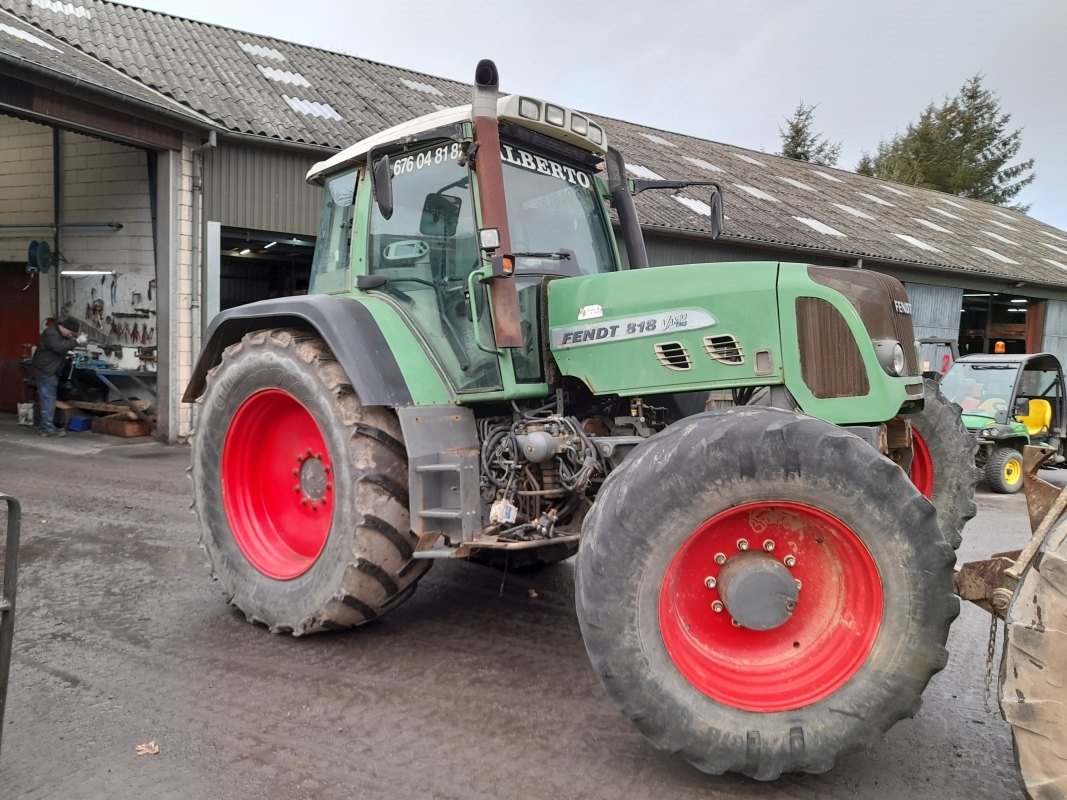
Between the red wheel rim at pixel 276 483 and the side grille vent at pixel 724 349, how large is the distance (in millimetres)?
1918

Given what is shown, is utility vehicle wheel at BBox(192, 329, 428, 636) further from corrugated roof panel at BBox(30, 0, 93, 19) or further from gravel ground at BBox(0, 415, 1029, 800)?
corrugated roof panel at BBox(30, 0, 93, 19)

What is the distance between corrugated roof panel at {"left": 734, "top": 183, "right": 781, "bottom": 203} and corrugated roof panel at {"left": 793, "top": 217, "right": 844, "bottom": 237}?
3.13ft

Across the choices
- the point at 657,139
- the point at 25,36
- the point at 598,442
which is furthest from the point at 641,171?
the point at 598,442

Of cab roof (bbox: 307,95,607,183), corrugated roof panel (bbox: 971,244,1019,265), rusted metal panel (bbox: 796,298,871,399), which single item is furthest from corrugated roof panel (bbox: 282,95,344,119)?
corrugated roof panel (bbox: 971,244,1019,265)

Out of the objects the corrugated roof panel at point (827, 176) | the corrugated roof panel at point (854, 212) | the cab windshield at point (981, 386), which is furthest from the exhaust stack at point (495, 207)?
the corrugated roof panel at point (827, 176)

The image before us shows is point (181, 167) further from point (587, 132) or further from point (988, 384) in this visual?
point (988, 384)

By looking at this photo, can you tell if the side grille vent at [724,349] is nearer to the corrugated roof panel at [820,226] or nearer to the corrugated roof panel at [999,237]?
the corrugated roof panel at [820,226]

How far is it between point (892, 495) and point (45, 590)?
440 cm

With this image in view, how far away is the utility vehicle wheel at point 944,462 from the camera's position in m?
4.38

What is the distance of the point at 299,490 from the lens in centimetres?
431

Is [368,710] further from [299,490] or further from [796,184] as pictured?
[796,184]

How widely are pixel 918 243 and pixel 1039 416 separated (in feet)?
30.0

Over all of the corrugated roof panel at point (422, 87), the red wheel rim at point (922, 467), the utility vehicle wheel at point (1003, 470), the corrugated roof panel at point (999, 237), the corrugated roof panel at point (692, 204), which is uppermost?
the corrugated roof panel at point (422, 87)

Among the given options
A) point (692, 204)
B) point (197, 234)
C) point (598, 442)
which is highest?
point (692, 204)
